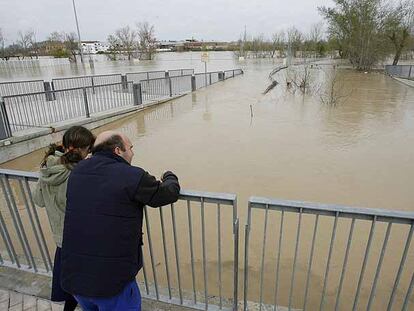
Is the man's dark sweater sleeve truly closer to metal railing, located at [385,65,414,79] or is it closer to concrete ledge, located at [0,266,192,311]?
concrete ledge, located at [0,266,192,311]

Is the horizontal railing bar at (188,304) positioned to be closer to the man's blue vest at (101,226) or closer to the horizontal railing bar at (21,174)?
the man's blue vest at (101,226)

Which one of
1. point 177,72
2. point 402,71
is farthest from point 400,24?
point 177,72

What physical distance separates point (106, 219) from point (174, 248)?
2634 millimetres

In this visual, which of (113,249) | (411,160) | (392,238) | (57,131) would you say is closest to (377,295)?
(392,238)

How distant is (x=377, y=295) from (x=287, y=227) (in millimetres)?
1483

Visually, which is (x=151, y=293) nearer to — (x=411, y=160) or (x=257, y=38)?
(x=411, y=160)

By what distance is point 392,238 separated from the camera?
4.27 meters

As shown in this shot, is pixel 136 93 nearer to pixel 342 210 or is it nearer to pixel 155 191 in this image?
pixel 155 191

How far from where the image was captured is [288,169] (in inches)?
269

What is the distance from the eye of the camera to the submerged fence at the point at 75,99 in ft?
29.5

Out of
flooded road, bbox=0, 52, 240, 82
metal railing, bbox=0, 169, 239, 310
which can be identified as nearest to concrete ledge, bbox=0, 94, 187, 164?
metal railing, bbox=0, 169, 239, 310

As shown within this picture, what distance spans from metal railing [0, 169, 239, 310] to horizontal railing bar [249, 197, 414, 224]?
24 cm

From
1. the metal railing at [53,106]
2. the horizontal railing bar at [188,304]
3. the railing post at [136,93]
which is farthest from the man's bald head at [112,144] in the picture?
the railing post at [136,93]

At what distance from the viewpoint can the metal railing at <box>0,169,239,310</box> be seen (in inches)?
97.6
